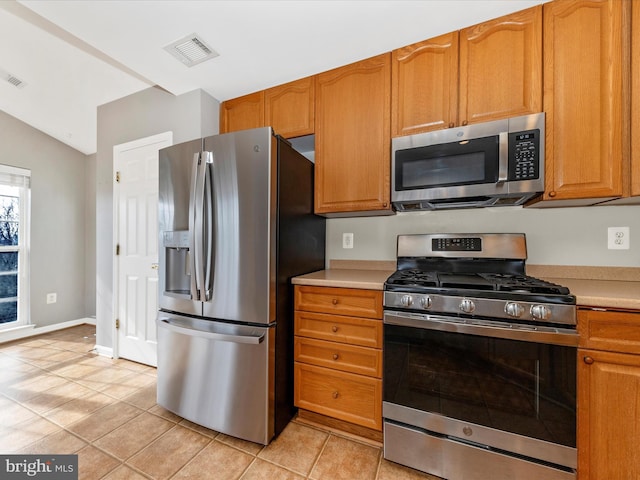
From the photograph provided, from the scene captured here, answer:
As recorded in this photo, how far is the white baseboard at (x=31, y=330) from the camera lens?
3.07 m

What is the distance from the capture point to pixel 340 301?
1.53 m

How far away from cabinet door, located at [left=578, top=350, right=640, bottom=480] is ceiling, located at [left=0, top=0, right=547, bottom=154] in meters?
1.75

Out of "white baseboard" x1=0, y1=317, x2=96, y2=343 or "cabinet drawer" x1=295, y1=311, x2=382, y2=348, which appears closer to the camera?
"cabinet drawer" x1=295, y1=311, x2=382, y2=348

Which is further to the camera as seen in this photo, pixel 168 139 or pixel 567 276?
pixel 168 139

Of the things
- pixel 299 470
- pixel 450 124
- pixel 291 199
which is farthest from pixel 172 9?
pixel 299 470

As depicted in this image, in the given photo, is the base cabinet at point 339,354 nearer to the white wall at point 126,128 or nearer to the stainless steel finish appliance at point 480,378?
the stainless steel finish appliance at point 480,378

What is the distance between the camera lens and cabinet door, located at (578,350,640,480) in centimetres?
105

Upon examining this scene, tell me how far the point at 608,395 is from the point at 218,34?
2.63 metres

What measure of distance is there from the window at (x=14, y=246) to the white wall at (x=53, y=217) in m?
0.06

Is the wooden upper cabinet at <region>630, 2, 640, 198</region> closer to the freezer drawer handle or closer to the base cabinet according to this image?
the base cabinet

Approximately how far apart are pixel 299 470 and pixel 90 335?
11.1 feet

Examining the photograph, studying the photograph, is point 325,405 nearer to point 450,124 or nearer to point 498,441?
point 498,441

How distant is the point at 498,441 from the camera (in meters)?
1.19

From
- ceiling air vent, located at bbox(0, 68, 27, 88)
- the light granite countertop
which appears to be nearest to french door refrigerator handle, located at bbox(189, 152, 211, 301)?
the light granite countertop
